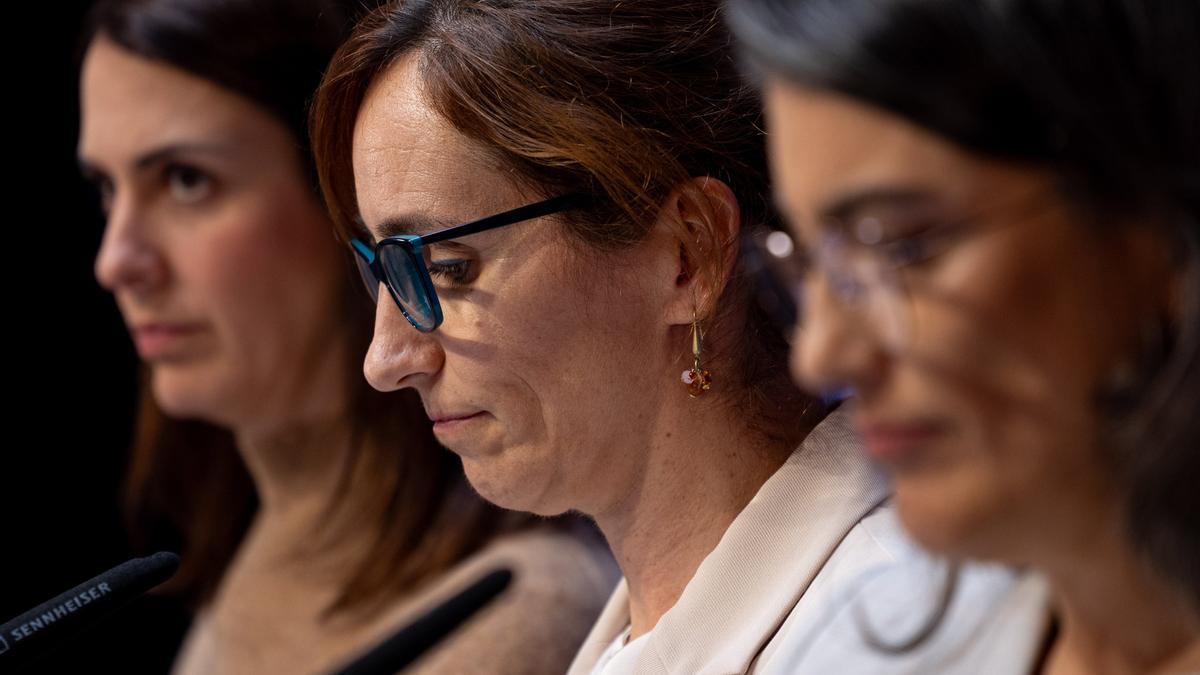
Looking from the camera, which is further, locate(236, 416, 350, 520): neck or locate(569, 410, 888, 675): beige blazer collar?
locate(236, 416, 350, 520): neck

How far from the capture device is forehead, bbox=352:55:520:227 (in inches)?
47.4

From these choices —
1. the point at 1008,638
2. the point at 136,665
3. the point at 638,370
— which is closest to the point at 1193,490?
the point at 1008,638

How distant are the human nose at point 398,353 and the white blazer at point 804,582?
303 mm

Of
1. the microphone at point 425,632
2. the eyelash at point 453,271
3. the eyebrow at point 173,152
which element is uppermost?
the eyelash at point 453,271

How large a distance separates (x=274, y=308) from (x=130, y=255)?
0.20m

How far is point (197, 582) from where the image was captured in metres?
2.23

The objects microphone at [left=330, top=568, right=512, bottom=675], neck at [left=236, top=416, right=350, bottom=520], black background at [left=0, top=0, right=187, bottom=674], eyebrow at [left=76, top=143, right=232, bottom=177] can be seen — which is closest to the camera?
microphone at [left=330, top=568, right=512, bottom=675]

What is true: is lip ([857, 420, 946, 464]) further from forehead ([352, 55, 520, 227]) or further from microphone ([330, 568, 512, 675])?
microphone ([330, 568, 512, 675])

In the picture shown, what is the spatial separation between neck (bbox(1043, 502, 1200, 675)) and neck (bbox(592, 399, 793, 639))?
0.44 meters

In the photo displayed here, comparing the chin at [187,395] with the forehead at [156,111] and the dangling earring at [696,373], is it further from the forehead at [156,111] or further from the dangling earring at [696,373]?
the dangling earring at [696,373]

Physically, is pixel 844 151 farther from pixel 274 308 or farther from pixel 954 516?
pixel 274 308

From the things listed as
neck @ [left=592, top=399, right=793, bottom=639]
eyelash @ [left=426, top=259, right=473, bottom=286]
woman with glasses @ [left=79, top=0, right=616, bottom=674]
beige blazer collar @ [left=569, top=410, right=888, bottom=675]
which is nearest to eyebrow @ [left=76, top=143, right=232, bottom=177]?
woman with glasses @ [left=79, top=0, right=616, bottom=674]

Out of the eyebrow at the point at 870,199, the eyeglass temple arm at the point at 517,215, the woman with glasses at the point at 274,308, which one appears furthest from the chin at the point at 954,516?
the woman with glasses at the point at 274,308

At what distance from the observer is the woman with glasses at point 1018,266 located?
2.27 feet
